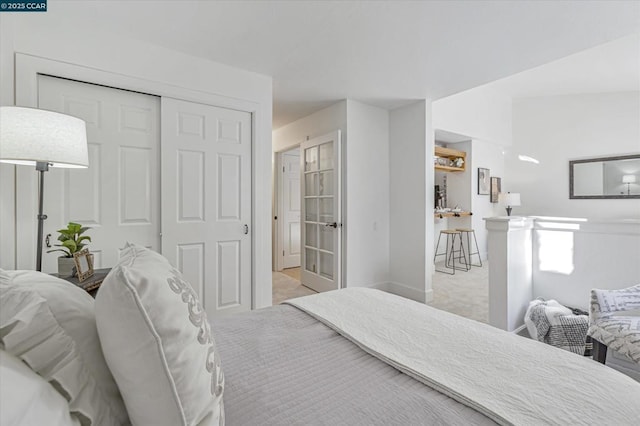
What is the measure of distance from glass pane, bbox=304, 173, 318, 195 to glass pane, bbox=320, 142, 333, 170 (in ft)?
0.72

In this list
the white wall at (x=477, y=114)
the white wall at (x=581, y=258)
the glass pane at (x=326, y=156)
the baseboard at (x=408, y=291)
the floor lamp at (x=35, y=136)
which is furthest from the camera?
the white wall at (x=477, y=114)

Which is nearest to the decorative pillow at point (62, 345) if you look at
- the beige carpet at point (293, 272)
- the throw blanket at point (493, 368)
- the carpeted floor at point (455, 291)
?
the throw blanket at point (493, 368)

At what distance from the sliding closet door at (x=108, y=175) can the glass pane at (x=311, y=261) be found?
2.24m

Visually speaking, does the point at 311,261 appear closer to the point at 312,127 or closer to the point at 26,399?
the point at 312,127

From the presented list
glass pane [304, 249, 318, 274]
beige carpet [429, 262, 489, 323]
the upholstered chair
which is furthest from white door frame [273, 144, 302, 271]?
the upholstered chair

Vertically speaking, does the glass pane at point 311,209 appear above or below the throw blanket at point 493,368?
above

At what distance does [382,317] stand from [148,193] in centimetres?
218

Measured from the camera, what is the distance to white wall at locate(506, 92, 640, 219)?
5.41m

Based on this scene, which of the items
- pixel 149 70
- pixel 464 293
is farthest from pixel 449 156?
pixel 149 70

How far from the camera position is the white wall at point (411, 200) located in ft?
12.4

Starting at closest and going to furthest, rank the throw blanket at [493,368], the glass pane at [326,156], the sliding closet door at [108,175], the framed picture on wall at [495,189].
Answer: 1. the throw blanket at [493,368]
2. the sliding closet door at [108,175]
3. the glass pane at [326,156]
4. the framed picture on wall at [495,189]

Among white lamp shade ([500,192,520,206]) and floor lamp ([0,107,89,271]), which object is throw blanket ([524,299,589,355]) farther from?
white lamp shade ([500,192,520,206])

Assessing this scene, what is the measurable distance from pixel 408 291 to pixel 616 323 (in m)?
2.40

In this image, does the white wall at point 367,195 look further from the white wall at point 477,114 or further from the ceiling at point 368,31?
the white wall at point 477,114
